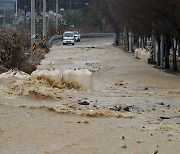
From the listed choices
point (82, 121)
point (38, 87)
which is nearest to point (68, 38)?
point (38, 87)

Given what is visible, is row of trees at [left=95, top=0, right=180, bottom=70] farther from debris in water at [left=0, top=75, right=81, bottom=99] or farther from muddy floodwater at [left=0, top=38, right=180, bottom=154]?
debris in water at [left=0, top=75, right=81, bottom=99]

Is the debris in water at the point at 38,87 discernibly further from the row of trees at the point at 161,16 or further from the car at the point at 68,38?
the car at the point at 68,38

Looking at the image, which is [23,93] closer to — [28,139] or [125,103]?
[125,103]

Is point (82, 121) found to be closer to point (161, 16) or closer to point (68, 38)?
point (161, 16)

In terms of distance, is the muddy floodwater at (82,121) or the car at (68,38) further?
the car at (68,38)

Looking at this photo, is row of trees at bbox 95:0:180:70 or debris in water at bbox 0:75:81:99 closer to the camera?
debris in water at bbox 0:75:81:99

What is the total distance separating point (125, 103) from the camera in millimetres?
17781

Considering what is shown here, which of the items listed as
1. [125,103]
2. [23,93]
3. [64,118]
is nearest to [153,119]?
[64,118]

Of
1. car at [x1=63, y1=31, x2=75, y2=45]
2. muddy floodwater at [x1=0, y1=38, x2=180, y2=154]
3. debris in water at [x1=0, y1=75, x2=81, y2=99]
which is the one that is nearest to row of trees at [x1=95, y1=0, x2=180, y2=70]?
muddy floodwater at [x1=0, y1=38, x2=180, y2=154]

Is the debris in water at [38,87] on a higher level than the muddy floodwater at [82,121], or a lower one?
higher

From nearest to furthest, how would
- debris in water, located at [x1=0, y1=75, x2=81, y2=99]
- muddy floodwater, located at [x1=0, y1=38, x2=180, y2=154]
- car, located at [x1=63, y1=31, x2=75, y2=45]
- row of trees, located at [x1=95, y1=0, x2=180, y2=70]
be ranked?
1. muddy floodwater, located at [x1=0, y1=38, x2=180, y2=154]
2. debris in water, located at [x1=0, y1=75, x2=81, y2=99]
3. row of trees, located at [x1=95, y1=0, x2=180, y2=70]
4. car, located at [x1=63, y1=31, x2=75, y2=45]

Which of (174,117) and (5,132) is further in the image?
(174,117)

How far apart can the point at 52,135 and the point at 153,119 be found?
3630mm

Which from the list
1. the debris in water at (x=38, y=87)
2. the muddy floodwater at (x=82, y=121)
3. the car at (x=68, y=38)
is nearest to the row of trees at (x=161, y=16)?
the muddy floodwater at (x=82, y=121)
